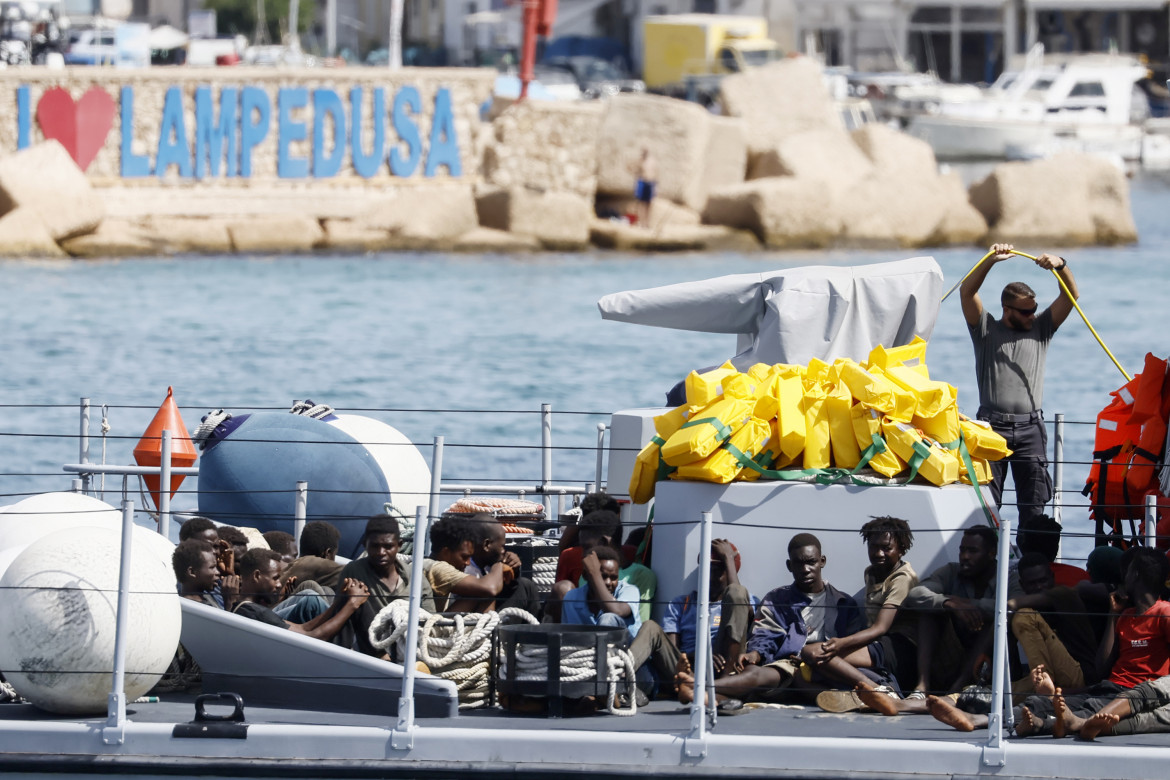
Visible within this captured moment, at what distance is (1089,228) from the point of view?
128 ft

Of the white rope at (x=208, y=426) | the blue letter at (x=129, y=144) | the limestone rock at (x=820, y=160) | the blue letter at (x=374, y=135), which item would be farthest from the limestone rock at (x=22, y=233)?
the white rope at (x=208, y=426)

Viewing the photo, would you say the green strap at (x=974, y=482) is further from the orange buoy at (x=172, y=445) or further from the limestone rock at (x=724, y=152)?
the limestone rock at (x=724, y=152)

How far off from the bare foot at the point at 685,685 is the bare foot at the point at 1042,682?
3.99ft

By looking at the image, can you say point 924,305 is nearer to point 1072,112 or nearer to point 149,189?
point 149,189

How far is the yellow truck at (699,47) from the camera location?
2299 inches

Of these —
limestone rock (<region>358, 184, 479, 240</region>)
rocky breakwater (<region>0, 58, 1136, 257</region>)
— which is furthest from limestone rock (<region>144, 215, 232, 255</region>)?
limestone rock (<region>358, 184, 479, 240</region>)

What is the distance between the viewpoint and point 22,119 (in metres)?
33.7

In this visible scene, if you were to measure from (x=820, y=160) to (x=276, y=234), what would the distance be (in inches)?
473

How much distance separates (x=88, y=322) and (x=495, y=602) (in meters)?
24.4

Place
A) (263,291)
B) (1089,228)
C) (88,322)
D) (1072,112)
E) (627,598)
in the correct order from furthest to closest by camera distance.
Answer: (1072,112) < (1089,228) < (263,291) < (88,322) < (627,598)

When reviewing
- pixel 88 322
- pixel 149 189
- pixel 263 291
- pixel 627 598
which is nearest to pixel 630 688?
pixel 627 598

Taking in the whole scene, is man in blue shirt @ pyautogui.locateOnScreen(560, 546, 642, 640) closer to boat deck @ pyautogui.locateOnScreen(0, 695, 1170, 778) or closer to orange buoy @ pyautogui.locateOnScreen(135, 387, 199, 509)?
boat deck @ pyautogui.locateOnScreen(0, 695, 1170, 778)

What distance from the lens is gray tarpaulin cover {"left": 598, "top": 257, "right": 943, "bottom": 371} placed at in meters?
7.79

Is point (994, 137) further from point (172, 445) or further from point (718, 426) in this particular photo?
point (718, 426)
